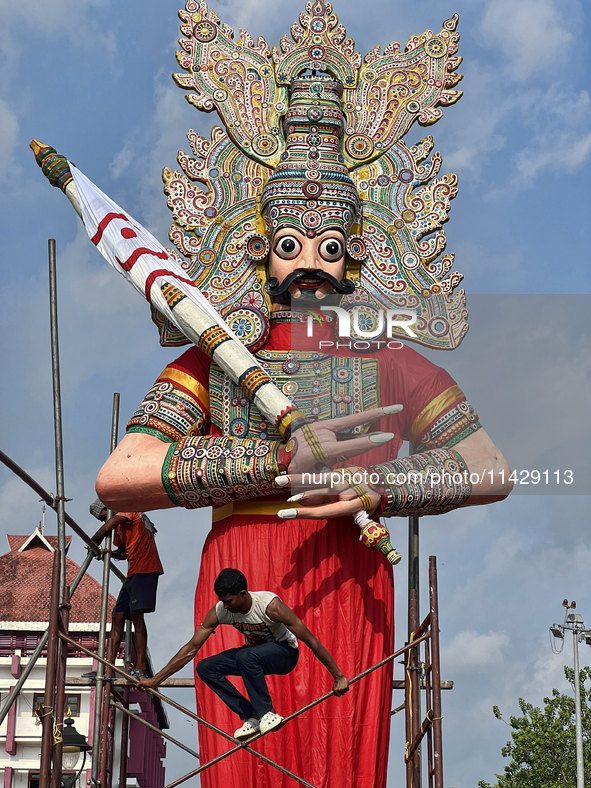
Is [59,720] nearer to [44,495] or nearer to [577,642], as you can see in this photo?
[44,495]

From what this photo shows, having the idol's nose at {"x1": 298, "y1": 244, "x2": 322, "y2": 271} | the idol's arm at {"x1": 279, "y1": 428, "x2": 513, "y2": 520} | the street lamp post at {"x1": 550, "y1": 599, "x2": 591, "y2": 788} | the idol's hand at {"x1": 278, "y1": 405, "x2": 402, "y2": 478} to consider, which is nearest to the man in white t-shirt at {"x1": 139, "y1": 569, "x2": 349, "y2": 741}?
the idol's arm at {"x1": 279, "y1": 428, "x2": 513, "y2": 520}

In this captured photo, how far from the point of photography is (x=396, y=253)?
370 inches

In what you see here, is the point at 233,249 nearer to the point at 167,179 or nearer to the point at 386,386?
the point at 167,179

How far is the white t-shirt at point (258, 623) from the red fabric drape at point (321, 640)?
1.00 m

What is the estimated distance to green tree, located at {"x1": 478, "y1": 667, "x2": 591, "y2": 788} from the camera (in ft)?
69.8

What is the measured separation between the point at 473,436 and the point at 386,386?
2.32ft

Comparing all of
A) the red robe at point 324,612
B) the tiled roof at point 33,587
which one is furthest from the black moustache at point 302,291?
the tiled roof at point 33,587

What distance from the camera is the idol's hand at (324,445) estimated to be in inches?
316

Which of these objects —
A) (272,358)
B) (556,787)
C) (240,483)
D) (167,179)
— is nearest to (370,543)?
(240,483)

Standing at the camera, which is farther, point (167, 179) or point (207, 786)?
point (167, 179)

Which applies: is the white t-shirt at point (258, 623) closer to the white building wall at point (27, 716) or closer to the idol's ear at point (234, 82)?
the idol's ear at point (234, 82)

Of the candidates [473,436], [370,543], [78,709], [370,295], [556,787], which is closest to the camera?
[370,543]

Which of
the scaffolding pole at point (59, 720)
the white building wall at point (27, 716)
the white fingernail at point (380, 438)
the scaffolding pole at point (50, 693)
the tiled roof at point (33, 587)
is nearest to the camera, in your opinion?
the scaffolding pole at point (50, 693)

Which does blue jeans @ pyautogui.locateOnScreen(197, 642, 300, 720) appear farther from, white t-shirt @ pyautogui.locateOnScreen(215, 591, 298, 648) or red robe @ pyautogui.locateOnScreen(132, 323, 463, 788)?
red robe @ pyautogui.locateOnScreen(132, 323, 463, 788)
